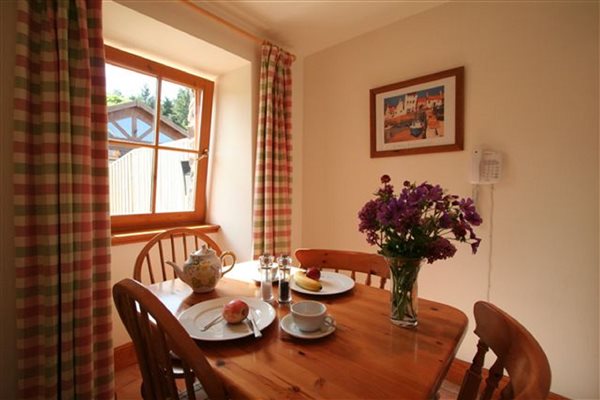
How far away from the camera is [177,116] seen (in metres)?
2.13

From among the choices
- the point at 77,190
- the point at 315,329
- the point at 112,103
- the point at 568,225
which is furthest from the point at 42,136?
the point at 568,225

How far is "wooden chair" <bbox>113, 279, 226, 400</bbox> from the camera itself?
54 centimetres

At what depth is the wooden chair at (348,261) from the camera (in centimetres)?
128

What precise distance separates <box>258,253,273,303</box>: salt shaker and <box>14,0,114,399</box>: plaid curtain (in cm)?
75

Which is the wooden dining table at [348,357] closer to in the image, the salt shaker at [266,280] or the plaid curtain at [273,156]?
the salt shaker at [266,280]

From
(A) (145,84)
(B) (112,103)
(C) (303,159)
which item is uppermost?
(A) (145,84)

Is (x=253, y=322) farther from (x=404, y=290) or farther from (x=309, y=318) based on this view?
(x=404, y=290)

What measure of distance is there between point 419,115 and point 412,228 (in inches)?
51.0

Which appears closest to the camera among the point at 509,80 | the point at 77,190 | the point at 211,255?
the point at 211,255

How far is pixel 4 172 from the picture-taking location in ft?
3.94

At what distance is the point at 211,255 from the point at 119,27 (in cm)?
145

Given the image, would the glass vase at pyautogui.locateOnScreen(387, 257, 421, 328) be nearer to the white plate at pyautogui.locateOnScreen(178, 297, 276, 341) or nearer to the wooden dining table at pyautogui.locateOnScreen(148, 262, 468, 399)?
the wooden dining table at pyautogui.locateOnScreen(148, 262, 468, 399)

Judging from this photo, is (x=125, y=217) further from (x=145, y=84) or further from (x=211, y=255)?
(x=211, y=255)

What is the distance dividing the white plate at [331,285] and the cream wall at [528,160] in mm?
917
